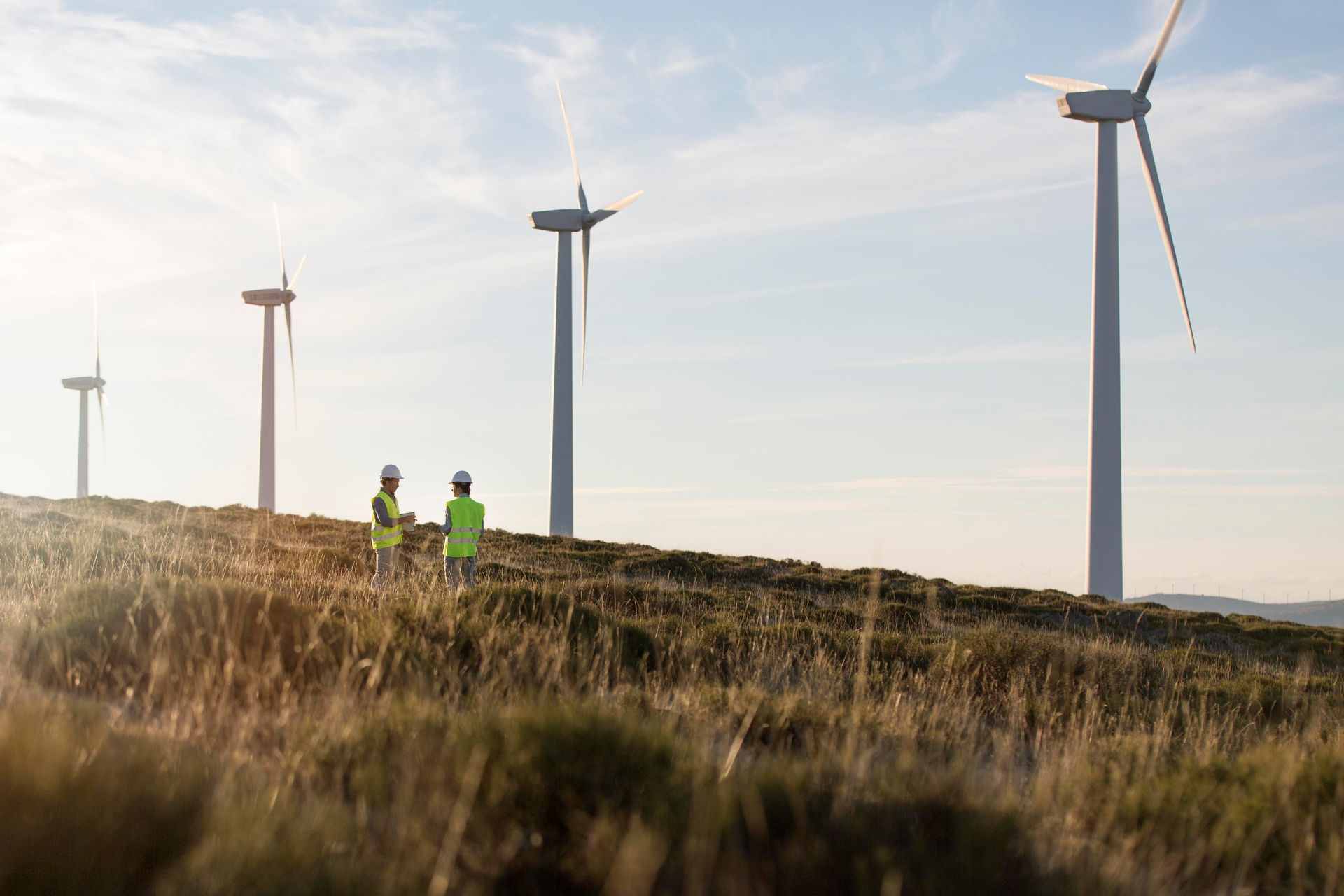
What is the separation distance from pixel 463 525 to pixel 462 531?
0.10 meters

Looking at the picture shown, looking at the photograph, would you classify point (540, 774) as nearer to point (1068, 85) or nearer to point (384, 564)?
point (384, 564)

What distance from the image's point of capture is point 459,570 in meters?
17.9

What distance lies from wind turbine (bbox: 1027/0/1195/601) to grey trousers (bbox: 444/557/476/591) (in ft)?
A: 106

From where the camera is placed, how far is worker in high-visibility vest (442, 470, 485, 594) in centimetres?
1758

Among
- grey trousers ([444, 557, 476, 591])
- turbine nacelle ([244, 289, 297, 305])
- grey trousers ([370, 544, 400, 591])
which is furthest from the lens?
turbine nacelle ([244, 289, 297, 305])

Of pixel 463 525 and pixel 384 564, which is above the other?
→ pixel 463 525

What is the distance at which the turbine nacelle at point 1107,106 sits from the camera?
43781mm

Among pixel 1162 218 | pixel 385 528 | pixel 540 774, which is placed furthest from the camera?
pixel 1162 218

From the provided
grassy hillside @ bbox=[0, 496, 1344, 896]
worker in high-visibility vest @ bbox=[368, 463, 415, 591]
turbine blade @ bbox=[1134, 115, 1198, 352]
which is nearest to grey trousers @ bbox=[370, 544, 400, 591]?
worker in high-visibility vest @ bbox=[368, 463, 415, 591]

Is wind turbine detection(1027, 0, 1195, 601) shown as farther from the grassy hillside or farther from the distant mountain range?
the grassy hillside

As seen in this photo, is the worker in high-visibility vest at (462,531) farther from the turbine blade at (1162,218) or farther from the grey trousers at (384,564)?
the turbine blade at (1162,218)

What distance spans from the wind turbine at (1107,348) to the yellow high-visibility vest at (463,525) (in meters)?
32.4

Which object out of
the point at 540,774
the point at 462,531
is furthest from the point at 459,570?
the point at 540,774

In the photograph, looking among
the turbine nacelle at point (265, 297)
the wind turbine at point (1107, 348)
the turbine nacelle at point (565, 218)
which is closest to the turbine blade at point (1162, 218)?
the wind turbine at point (1107, 348)
